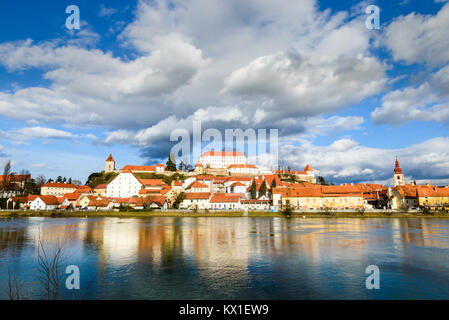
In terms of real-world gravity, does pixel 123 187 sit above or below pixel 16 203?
above

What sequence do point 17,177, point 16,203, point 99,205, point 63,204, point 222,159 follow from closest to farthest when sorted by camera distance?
point 99,205 → point 16,203 → point 63,204 → point 17,177 → point 222,159

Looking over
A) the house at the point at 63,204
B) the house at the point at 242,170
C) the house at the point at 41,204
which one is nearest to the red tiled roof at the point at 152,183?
the house at the point at 63,204

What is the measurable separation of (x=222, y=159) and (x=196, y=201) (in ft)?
244

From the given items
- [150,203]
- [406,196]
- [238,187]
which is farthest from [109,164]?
[406,196]

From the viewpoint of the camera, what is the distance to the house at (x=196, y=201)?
84.9m

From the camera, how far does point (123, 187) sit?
99.6 meters

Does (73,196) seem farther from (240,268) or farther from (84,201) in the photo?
(240,268)

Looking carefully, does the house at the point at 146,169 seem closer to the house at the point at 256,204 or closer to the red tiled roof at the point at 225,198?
the red tiled roof at the point at 225,198

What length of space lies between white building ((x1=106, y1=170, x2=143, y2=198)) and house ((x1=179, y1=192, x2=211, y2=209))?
73.6 feet

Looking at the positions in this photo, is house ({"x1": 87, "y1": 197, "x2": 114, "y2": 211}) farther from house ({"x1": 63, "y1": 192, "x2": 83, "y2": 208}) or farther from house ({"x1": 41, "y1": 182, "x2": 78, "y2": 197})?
house ({"x1": 41, "y1": 182, "x2": 78, "y2": 197})

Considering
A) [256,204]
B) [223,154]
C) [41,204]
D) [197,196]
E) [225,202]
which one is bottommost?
[256,204]

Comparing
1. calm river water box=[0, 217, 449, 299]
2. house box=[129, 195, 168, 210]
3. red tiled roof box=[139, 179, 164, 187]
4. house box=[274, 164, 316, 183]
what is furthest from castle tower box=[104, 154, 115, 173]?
calm river water box=[0, 217, 449, 299]
